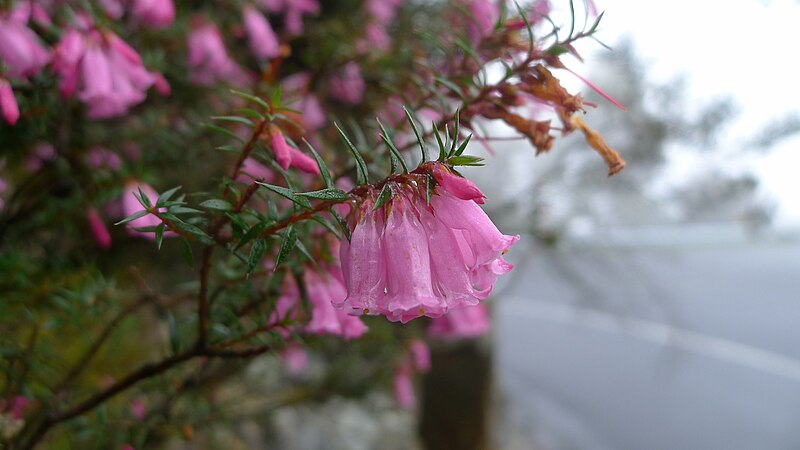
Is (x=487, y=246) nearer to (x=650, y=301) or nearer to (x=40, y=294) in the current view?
(x=40, y=294)

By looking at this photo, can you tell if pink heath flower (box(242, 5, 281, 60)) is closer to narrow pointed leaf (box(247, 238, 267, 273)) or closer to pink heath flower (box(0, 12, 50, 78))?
pink heath flower (box(0, 12, 50, 78))

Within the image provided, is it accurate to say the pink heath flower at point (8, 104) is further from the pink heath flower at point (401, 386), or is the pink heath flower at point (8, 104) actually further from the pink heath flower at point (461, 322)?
the pink heath flower at point (401, 386)

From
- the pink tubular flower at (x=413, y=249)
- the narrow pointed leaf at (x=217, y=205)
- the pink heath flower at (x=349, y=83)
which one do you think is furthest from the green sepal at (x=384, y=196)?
the pink heath flower at (x=349, y=83)

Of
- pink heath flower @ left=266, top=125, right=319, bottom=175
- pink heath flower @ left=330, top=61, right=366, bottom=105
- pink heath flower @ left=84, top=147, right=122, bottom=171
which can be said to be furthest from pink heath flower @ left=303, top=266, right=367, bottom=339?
pink heath flower @ left=330, top=61, right=366, bottom=105

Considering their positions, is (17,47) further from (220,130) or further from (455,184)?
(455,184)

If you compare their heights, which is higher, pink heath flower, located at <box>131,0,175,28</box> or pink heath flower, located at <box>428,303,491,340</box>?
pink heath flower, located at <box>131,0,175,28</box>
